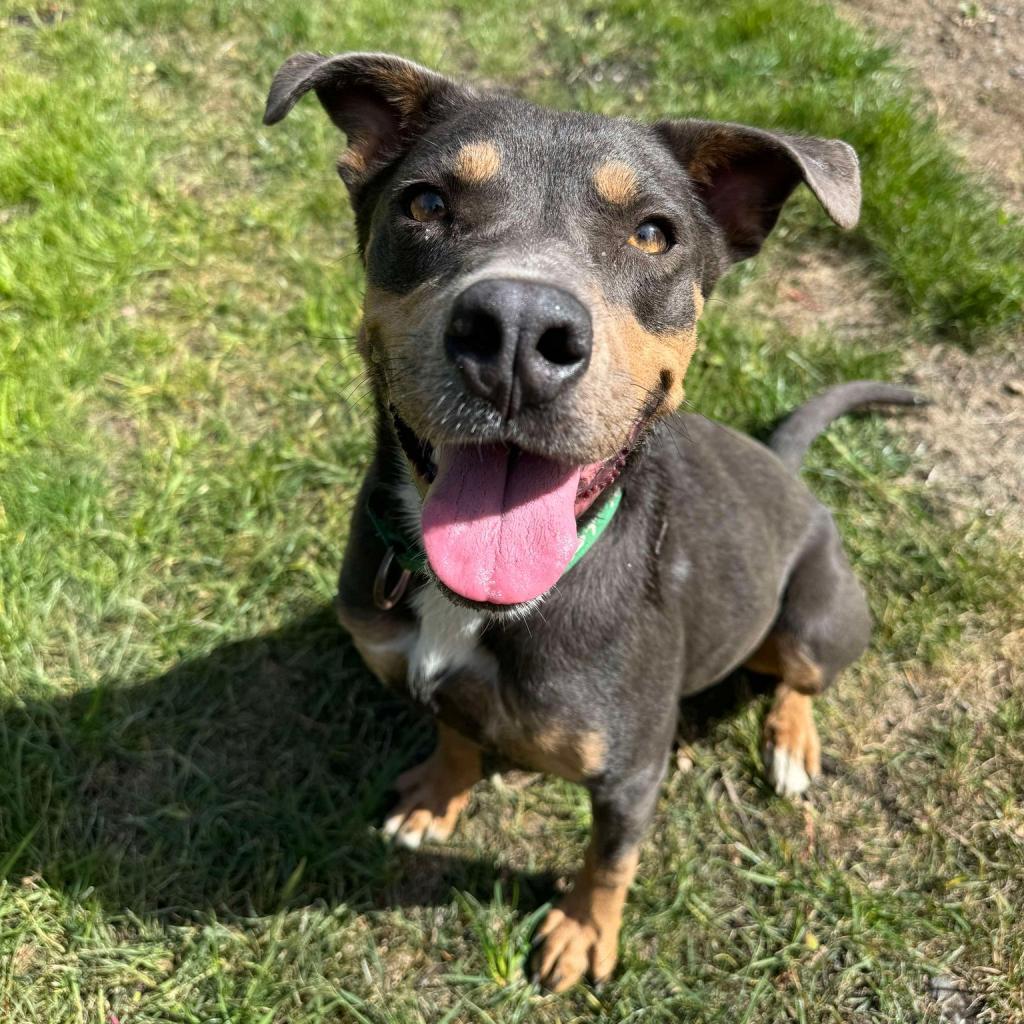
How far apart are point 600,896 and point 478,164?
263cm

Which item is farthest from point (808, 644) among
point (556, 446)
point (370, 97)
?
point (370, 97)

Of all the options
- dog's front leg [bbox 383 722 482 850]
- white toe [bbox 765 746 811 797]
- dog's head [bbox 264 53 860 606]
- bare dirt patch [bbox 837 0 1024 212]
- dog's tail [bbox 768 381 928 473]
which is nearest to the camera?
dog's head [bbox 264 53 860 606]

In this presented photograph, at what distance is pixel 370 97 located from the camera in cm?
299

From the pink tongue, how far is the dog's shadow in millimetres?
1938

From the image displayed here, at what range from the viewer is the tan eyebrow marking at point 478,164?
2.55 metres

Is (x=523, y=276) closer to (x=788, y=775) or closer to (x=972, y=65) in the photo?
(x=788, y=775)

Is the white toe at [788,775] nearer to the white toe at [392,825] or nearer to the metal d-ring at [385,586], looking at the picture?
the white toe at [392,825]

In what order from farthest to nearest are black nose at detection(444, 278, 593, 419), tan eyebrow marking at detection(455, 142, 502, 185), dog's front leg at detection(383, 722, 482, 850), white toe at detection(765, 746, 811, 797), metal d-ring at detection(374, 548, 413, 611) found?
1. white toe at detection(765, 746, 811, 797)
2. dog's front leg at detection(383, 722, 482, 850)
3. metal d-ring at detection(374, 548, 413, 611)
4. tan eyebrow marking at detection(455, 142, 502, 185)
5. black nose at detection(444, 278, 593, 419)

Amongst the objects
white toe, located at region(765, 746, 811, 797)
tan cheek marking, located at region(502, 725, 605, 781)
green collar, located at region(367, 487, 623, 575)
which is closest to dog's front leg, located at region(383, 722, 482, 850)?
tan cheek marking, located at region(502, 725, 605, 781)

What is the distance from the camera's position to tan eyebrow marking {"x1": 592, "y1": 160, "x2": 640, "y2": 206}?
2.57 metres

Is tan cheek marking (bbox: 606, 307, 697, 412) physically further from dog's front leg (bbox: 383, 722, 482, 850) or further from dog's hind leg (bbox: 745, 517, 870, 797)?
dog's front leg (bbox: 383, 722, 482, 850)

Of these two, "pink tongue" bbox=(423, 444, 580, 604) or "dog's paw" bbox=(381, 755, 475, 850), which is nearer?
"pink tongue" bbox=(423, 444, 580, 604)

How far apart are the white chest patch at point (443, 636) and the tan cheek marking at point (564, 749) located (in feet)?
1.08

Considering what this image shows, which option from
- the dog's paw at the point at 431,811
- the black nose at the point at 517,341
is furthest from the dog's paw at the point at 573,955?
the black nose at the point at 517,341
